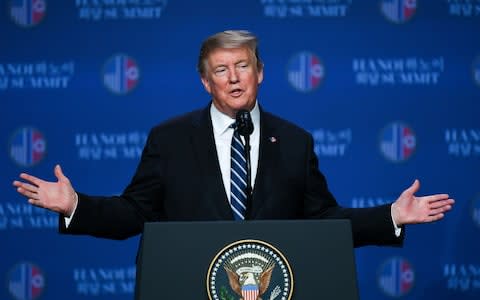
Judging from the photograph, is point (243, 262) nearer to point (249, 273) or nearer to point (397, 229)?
point (249, 273)

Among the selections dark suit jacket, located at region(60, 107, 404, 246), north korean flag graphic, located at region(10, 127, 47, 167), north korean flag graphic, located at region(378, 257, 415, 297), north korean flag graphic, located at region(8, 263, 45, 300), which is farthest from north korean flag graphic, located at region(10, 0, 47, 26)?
north korean flag graphic, located at region(378, 257, 415, 297)

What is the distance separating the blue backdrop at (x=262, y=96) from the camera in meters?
4.15

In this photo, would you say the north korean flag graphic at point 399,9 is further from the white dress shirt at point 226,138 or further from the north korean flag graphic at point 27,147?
the north korean flag graphic at point 27,147

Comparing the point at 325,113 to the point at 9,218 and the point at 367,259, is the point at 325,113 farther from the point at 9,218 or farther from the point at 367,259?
the point at 9,218

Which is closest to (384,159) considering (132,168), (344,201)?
(344,201)

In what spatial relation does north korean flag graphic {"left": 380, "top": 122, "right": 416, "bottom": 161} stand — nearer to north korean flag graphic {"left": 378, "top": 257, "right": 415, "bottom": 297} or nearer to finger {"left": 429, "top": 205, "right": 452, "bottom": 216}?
north korean flag graphic {"left": 378, "top": 257, "right": 415, "bottom": 297}

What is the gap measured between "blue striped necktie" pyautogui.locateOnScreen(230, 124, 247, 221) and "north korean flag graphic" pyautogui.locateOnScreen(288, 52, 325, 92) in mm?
1509

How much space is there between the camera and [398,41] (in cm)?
416

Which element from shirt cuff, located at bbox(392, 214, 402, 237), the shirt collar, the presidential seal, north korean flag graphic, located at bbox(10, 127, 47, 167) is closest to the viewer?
the presidential seal

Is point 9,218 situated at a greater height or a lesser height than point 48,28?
lesser

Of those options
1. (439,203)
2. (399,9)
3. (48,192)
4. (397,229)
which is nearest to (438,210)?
(439,203)

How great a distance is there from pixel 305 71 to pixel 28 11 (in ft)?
4.78

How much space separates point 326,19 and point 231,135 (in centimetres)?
152

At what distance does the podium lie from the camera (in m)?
1.98
